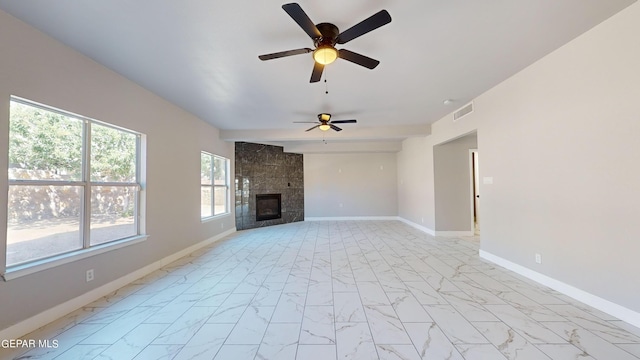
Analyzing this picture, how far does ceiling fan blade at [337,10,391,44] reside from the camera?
1727 mm

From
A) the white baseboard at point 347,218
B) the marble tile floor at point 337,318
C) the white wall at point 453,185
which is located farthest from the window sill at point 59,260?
the white baseboard at point 347,218

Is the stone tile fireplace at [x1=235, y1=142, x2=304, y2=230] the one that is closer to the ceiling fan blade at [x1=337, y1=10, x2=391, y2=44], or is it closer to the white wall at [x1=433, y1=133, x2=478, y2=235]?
the white wall at [x1=433, y1=133, x2=478, y2=235]

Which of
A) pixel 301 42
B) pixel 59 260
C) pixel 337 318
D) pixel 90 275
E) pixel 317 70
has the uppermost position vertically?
pixel 301 42

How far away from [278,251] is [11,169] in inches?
141

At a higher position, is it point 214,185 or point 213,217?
point 214,185

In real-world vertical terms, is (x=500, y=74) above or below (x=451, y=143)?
above

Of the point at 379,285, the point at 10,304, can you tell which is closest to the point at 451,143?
the point at 379,285

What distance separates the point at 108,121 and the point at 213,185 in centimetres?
306

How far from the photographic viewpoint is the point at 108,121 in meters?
3.02

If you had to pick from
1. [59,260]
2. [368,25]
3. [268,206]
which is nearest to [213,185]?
[268,206]

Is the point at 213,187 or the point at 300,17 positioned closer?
the point at 300,17

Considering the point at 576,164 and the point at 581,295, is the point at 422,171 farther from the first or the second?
the point at 581,295

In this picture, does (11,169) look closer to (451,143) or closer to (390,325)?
(390,325)

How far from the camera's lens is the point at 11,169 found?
2.14 m
